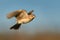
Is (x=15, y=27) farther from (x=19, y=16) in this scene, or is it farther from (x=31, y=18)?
(x=31, y=18)

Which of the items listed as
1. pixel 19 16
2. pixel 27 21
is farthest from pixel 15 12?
pixel 27 21

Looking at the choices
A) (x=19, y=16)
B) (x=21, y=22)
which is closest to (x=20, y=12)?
(x=19, y=16)

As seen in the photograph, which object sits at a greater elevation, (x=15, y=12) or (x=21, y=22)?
(x=15, y=12)

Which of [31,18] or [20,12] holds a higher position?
[20,12]

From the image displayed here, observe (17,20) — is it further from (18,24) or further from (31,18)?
(31,18)

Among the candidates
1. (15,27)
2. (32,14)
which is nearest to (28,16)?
(32,14)

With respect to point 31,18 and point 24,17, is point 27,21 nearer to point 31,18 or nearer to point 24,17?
point 31,18

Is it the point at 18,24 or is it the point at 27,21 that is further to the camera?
the point at 18,24

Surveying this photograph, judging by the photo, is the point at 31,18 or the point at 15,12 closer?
the point at 31,18
